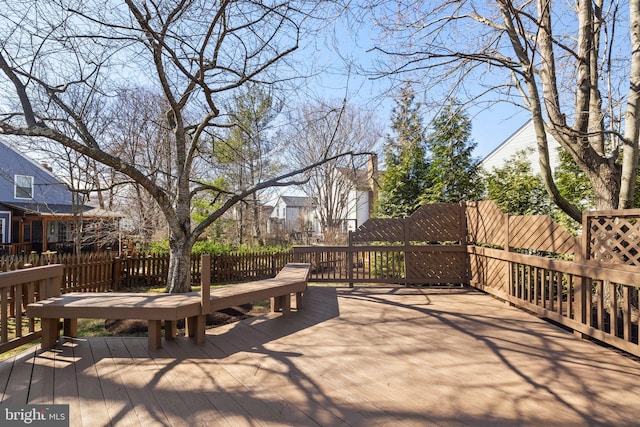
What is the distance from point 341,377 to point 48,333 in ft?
9.78

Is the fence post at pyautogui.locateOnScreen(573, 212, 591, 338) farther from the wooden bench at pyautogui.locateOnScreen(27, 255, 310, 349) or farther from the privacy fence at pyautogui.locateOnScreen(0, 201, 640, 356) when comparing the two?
the wooden bench at pyautogui.locateOnScreen(27, 255, 310, 349)

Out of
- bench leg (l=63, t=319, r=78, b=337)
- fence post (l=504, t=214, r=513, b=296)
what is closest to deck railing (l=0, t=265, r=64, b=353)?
bench leg (l=63, t=319, r=78, b=337)

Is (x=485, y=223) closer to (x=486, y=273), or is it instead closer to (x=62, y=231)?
(x=486, y=273)

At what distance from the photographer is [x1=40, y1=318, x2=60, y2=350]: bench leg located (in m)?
3.34

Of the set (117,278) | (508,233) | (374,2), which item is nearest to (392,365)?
(508,233)

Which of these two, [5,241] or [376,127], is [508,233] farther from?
[5,241]

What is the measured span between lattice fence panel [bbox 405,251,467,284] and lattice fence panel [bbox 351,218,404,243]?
0.48 meters

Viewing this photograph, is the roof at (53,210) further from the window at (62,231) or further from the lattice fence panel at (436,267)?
the lattice fence panel at (436,267)

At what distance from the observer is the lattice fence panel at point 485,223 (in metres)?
5.31

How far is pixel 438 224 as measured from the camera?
6711mm

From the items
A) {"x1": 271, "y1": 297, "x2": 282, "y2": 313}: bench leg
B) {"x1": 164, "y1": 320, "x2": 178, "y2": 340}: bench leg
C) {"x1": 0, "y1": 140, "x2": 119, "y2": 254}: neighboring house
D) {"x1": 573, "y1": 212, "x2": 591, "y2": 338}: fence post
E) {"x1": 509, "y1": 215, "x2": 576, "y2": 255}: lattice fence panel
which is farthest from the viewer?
{"x1": 0, "y1": 140, "x2": 119, "y2": 254}: neighboring house

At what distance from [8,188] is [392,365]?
19251 mm

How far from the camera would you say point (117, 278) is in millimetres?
8438

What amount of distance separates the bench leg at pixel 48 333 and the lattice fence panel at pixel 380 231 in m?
4.90
